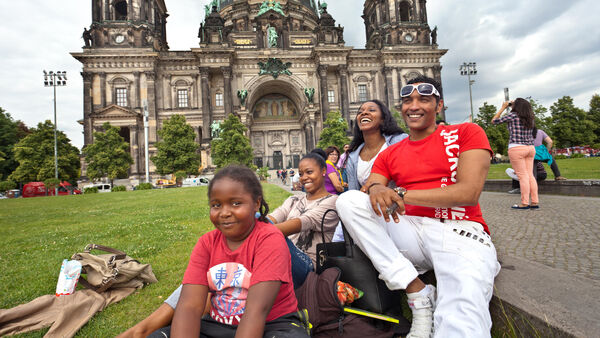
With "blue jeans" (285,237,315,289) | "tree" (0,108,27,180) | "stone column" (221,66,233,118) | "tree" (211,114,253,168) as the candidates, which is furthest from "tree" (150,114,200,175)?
"blue jeans" (285,237,315,289)

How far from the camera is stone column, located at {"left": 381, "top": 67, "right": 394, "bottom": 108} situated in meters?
38.1

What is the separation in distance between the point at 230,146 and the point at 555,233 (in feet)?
92.3

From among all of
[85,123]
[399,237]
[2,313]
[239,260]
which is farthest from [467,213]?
[85,123]

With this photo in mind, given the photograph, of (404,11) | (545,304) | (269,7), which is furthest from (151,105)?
(545,304)

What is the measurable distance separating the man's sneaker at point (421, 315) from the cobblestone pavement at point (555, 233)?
1314 mm

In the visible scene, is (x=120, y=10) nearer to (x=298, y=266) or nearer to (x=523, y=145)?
(x=523, y=145)

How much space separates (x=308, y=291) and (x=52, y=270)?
3911mm

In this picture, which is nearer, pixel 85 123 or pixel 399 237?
pixel 399 237

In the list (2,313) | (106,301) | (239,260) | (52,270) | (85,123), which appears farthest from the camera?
(85,123)

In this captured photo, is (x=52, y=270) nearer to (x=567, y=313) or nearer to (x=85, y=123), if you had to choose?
(x=567, y=313)

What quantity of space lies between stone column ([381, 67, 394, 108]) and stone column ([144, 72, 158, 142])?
28306 mm

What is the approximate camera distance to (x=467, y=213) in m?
2.09

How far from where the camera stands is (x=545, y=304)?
178 cm

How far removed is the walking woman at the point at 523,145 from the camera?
5953 mm
